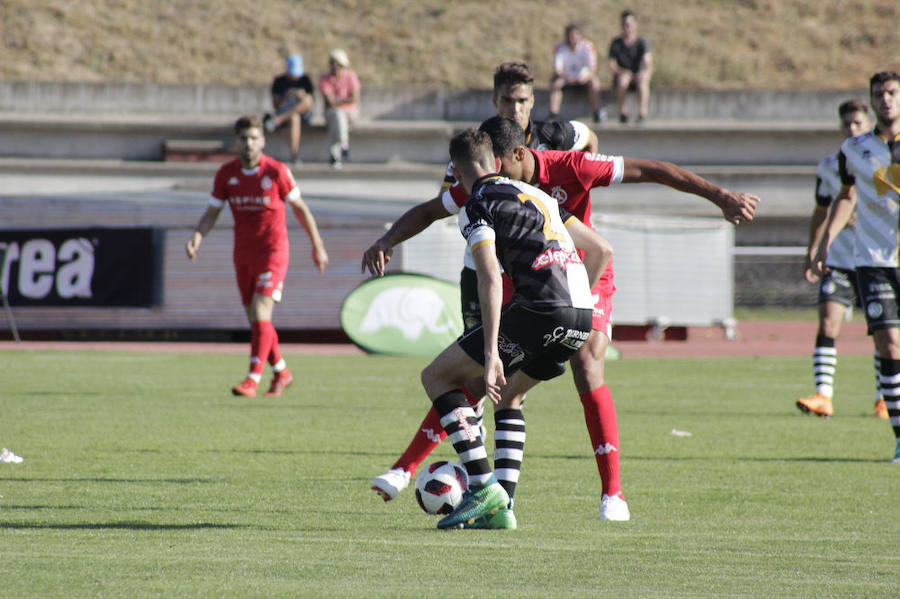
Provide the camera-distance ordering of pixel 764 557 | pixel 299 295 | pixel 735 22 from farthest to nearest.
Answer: pixel 735 22, pixel 299 295, pixel 764 557

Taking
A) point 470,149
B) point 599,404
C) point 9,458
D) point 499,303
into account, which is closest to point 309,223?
point 9,458

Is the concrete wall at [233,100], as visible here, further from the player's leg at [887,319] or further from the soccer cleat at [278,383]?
the player's leg at [887,319]

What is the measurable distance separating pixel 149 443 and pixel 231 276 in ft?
40.2

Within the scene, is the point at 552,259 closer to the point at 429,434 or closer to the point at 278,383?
the point at 429,434

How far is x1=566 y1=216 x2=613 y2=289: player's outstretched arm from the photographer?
5992 mm

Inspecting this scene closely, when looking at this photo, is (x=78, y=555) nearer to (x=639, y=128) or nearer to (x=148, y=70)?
(x=639, y=128)

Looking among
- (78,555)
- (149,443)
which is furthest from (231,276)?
(78,555)

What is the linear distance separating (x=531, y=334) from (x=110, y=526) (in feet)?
6.45

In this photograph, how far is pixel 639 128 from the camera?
27.9 meters

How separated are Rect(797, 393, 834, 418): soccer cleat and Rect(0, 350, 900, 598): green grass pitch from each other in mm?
136

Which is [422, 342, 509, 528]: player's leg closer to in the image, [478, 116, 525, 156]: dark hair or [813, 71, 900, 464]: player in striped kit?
[478, 116, 525, 156]: dark hair

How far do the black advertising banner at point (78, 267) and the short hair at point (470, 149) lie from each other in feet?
50.7

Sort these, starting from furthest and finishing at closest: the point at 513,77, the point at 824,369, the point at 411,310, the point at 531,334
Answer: the point at 411,310 → the point at 824,369 → the point at 513,77 → the point at 531,334

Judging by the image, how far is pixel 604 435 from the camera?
19.7ft
